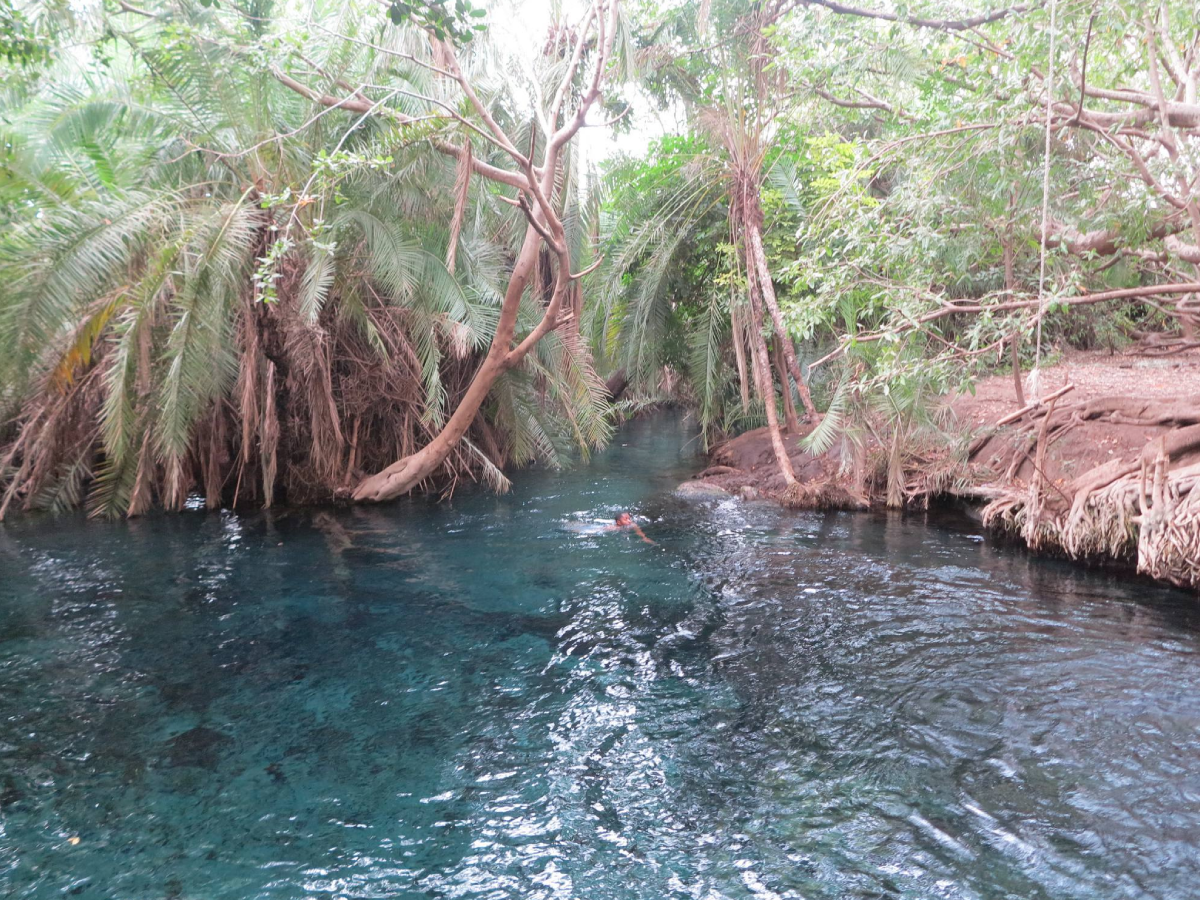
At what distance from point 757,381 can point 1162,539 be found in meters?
6.35

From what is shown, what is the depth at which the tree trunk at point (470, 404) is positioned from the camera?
35.4 feet

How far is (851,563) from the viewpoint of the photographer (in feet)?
29.2

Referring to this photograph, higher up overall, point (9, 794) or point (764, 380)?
point (764, 380)

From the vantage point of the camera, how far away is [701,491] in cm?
1303

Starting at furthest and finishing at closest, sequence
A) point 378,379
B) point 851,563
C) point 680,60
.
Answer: point 680,60
point 378,379
point 851,563

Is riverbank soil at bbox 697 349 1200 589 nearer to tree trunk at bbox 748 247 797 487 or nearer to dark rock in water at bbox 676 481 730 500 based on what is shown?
dark rock in water at bbox 676 481 730 500

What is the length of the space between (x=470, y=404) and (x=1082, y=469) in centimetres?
751

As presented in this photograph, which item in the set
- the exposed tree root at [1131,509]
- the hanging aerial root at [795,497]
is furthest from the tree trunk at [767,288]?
the exposed tree root at [1131,509]

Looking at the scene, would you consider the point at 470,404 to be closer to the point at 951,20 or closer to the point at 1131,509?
the point at 951,20

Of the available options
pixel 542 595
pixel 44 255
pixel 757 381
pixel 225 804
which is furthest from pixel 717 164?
pixel 225 804

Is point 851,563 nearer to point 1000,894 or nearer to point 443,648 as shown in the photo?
point 443,648

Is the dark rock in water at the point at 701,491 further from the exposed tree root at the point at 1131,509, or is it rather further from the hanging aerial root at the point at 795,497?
the exposed tree root at the point at 1131,509

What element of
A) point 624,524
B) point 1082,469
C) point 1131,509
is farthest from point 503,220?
point 1131,509

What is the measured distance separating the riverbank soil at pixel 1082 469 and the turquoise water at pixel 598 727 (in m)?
0.44
